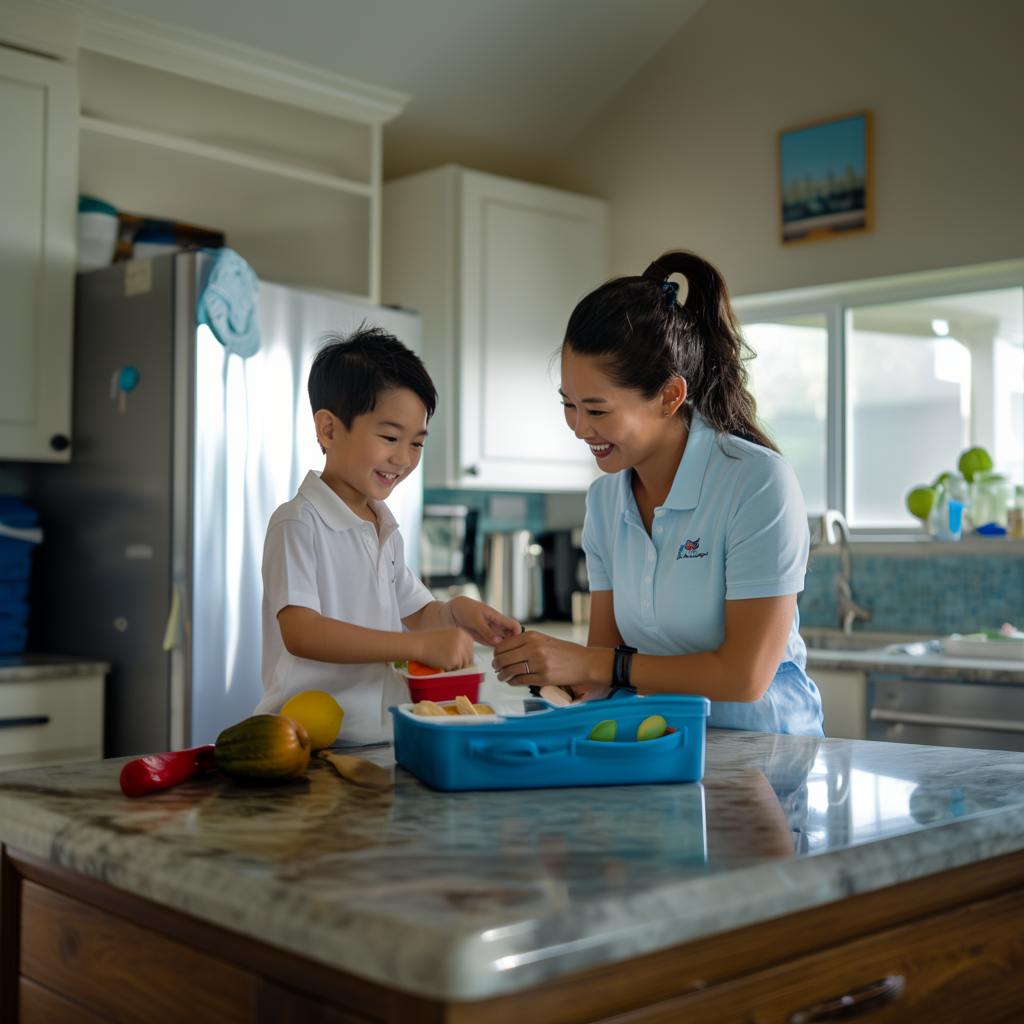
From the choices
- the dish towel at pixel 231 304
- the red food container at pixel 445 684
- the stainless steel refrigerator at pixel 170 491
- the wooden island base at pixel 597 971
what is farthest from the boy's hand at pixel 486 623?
the dish towel at pixel 231 304

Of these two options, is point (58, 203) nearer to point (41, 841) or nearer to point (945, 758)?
point (41, 841)

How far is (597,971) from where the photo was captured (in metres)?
0.69

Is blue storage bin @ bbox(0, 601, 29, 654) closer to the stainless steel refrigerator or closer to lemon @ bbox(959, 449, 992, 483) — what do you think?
the stainless steel refrigerator

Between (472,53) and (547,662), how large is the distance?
110 inches

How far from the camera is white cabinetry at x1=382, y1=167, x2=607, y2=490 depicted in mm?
3631

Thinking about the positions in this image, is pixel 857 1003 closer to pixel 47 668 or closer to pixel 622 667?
pixel 622 667

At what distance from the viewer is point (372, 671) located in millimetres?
1429

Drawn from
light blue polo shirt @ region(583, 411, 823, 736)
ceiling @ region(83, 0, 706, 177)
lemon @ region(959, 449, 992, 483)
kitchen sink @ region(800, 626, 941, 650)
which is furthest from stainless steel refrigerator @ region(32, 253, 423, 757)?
lemon @ region(959, 449, 992, 483)

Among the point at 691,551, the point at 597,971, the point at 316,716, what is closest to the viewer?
the point at 597,971

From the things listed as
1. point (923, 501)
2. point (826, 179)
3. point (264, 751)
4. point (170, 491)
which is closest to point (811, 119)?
point (826, 179)

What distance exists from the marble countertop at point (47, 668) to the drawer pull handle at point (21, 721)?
0.28ft

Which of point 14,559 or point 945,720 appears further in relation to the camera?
point 14,559

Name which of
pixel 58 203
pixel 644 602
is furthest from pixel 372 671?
pixel 58 203

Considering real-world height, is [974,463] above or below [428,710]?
above
